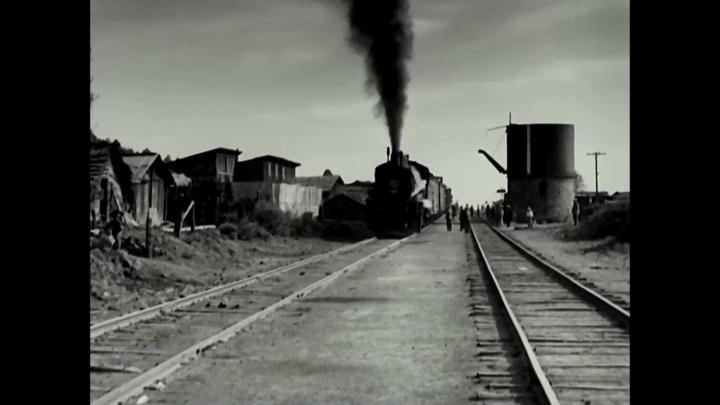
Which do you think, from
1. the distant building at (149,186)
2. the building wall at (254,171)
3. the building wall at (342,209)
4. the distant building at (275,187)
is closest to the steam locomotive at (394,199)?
the distant building at (275,187)

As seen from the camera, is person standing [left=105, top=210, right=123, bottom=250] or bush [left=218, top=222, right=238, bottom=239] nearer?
person standing [left=105, top=210, right=123, bottom=250]

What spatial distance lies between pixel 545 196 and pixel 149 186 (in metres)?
36.8

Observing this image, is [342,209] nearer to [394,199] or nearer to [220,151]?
[220,151]

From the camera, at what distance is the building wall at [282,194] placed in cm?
4128

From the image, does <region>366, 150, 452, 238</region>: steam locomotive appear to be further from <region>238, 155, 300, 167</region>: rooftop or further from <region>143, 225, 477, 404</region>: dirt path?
<region>238, 155, 300, 167</region>: rooftop

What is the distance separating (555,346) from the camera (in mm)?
7645

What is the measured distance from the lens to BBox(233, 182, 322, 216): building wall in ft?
135

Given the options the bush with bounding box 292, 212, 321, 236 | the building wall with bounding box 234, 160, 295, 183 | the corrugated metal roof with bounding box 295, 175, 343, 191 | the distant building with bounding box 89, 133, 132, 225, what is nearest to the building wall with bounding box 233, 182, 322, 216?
the bush with bounding box 292, 212, 321, 236

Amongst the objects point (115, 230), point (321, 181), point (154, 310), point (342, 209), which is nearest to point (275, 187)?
point (342, 209)

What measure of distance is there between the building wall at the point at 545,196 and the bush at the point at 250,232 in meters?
35.2
